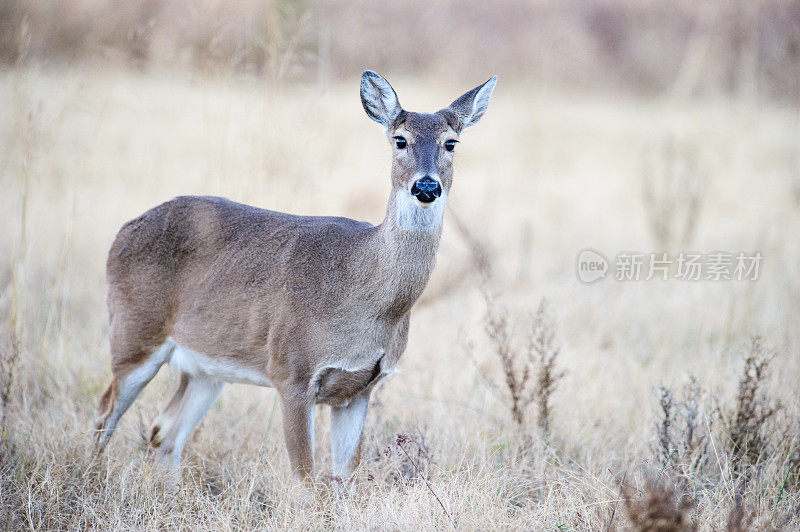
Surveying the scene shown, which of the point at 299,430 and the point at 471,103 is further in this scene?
the point at 471,103

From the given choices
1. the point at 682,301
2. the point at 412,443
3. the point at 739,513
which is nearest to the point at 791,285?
the point at 682,301

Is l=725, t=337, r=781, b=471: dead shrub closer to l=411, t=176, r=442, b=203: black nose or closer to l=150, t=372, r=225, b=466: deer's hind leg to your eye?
l=411, t=176, r=442, b=203: black nose

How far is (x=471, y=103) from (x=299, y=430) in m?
2.08

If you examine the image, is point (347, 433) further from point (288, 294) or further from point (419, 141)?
point (419, 141)

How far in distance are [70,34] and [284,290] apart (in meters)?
8.18

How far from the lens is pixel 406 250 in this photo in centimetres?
433

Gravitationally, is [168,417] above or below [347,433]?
below

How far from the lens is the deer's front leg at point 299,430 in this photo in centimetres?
437

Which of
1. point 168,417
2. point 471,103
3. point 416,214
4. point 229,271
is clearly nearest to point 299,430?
point 229,271

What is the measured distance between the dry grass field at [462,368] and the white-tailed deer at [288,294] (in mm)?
370

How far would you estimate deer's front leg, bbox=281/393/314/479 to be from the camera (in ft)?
14.3

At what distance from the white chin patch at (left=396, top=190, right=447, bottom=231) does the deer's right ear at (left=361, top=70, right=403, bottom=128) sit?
568 mm

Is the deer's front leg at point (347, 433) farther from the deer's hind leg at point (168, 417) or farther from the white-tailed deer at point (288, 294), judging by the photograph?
the deer's hind leg at point (168, 417)

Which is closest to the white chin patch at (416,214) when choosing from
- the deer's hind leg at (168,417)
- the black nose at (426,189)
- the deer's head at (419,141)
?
the deer's head at (419,141)
